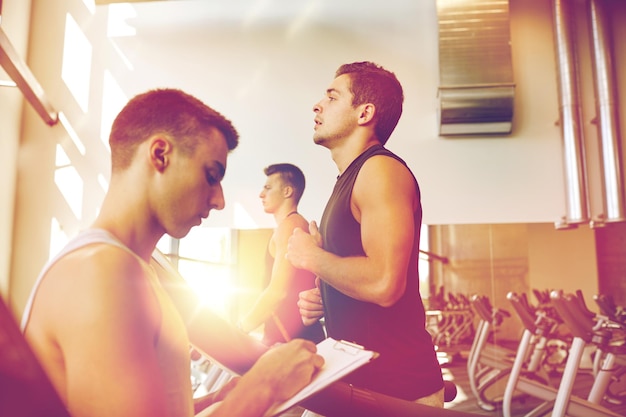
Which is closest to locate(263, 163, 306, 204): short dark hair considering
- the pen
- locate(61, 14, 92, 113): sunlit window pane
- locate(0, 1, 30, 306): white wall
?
the pen

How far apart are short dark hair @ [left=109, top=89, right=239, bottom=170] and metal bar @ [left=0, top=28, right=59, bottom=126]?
2.81 metres

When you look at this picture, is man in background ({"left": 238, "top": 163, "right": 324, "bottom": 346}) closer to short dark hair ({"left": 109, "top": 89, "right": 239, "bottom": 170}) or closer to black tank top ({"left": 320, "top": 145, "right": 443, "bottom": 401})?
black tank top ({"left": 320, "top": 145, "right": 443, "bottom": 401})

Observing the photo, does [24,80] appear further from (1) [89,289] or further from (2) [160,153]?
(1) [89,289]

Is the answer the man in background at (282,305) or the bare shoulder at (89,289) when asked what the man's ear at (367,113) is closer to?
the man in background at (282,305)

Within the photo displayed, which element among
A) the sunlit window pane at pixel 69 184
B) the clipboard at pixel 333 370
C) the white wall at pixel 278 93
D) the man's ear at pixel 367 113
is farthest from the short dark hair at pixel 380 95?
the sunlit window pane at pixel 69 184

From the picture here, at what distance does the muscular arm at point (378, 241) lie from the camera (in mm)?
1197

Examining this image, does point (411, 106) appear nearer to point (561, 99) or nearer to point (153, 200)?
point (561, 99)

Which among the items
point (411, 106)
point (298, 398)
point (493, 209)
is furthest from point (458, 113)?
point (298, 398)

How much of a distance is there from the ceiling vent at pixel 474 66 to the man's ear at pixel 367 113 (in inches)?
103

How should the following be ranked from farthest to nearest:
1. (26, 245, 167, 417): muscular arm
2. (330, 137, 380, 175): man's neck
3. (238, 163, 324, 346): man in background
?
(238, 163, 324, 346): man in background
(330, 137, 380, 175): man's neck
(26, 245, 167, 417): muscular arm

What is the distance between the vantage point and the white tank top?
713 millimetres

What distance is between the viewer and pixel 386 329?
126cm

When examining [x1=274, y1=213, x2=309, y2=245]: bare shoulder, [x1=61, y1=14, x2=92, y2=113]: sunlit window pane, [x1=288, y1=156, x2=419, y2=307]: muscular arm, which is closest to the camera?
[x1=288, y1=156, x2=419, y2=307]: muscular arm

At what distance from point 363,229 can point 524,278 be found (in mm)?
3030
